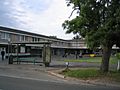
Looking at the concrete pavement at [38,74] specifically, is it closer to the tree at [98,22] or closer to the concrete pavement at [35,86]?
the concrete pavement at [35,86]

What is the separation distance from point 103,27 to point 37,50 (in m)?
53.8

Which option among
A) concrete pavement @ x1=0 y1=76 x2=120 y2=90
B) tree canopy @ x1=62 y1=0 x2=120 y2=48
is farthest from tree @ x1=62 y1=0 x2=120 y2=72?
concrete pavement @ x1=0 y1=76 x2=120 y2=90

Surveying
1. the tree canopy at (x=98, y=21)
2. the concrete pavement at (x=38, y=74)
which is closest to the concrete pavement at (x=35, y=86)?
the concrete pavement at (x=38, y=74)

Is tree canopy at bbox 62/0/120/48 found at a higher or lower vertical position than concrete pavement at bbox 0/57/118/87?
higher

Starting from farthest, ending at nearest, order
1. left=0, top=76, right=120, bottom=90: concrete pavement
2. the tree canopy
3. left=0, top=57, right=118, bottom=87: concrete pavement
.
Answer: left=0, top=57, right=118, bottom=87: concrete pavement < the tree canopy < left=0, top=76, right=120, bottom=90: concrete pavement

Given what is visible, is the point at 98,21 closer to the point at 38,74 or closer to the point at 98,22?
the point at 98,22

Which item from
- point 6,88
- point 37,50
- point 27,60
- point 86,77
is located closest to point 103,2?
point 86,77

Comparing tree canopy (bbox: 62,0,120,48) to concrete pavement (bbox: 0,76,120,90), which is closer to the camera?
concrete pavement (bbox: 0,76,120,90)

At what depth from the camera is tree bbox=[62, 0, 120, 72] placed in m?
16.8

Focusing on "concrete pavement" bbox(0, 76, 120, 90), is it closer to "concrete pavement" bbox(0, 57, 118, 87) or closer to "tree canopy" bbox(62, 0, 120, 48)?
"concrete pavement" bbox(0, 57, 118, 87)

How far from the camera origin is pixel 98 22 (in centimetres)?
1800

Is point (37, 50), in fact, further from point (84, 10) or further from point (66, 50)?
point (84, 10)

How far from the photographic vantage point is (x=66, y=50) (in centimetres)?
10681

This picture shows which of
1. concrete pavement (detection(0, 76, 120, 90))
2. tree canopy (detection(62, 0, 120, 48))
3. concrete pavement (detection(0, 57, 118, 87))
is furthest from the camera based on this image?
concrete pavement (detection(0, 57, 118, 87))
